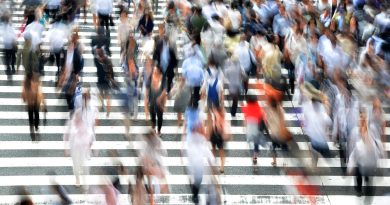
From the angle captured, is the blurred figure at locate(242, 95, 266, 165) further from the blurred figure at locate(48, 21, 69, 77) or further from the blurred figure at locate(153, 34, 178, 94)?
the blurred figure at locate(48, 21, 69, 77)

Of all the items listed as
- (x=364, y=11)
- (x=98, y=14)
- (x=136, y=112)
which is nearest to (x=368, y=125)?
(x=136, y=112)

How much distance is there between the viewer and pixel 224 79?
14.6 meters

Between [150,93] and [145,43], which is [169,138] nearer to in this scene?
[150,93]

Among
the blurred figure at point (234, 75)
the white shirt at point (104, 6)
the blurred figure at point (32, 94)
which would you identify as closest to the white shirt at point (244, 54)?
the blurred figure at point (234, 75)

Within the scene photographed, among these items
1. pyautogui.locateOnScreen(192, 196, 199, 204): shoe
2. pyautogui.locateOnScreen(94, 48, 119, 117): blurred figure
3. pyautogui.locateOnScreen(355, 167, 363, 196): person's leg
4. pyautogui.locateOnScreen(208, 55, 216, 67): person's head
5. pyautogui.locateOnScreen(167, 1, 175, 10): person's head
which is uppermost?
pyautogui.locateOnScreen(167, 1, 175, 10): person's head

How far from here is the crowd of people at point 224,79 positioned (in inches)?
415

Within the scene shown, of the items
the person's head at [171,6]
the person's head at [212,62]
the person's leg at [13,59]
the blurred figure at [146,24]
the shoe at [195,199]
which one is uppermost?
the person's head at [171,6]

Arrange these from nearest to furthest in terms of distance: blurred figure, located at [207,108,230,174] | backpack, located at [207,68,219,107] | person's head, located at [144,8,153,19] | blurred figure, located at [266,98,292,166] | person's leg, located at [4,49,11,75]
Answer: blurred figure, located at [266,98,292,166]
blurred figure, located at [207,108,230,174]
backpack, located at [207,68,219,107]
person's leg, located at [4,49,11,75]
person's head, located at [144,8,153,19]

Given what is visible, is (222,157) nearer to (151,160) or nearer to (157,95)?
(157,95)

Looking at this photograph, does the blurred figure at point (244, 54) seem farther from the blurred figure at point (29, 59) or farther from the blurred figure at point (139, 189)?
the blurred figure at point (139, 189)

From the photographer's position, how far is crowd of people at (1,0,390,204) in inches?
415

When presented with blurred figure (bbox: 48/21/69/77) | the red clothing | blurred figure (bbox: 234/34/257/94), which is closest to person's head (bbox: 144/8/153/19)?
blurred figure (bbox: 48/21/69/77)

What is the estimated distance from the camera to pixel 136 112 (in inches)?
547

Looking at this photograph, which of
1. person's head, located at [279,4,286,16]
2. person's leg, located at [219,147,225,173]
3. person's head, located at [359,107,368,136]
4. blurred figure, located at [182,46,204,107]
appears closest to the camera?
person's head, located at [359,107,368,136]
